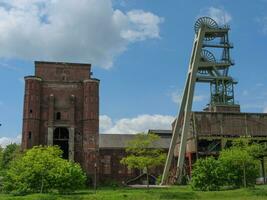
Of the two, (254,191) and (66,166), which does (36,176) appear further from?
(254,191)

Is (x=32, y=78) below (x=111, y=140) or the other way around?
the other way around

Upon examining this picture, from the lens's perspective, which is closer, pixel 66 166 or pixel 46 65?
pixel 66 166

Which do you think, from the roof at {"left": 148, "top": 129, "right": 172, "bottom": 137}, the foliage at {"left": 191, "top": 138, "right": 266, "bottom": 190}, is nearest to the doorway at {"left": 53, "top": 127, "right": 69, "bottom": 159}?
the foliage at {"left": 191, "top": 138, "right": 266, "bottom": 190}

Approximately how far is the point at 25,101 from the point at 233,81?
38.3m

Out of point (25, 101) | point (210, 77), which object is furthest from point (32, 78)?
point (210, 77)

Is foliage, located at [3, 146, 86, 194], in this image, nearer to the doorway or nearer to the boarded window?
the doorway

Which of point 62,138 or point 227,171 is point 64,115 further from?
point 227,171

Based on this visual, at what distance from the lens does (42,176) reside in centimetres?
4656

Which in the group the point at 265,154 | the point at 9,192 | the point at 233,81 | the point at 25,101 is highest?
the point at 233,81

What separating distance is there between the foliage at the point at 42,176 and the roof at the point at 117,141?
1418 inches

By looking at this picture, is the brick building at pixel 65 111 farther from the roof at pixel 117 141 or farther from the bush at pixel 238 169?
the bush at pixel 238 169

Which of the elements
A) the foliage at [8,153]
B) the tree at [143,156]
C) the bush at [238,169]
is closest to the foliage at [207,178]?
the bush at [238,169]

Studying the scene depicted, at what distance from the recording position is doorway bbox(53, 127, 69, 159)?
224 ft

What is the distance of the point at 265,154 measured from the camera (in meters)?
59.5
